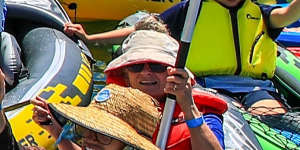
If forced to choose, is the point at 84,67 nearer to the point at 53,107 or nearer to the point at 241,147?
the point at 241,147

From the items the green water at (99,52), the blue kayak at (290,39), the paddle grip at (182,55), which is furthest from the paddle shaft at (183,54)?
the blue kayak at (290,39)

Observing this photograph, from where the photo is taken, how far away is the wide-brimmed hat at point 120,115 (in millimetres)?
1376

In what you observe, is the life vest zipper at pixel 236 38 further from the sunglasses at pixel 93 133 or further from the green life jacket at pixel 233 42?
the sunglasses at pixel 93 133

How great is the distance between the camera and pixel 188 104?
163 centimetres

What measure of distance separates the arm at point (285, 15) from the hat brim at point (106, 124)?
154cm

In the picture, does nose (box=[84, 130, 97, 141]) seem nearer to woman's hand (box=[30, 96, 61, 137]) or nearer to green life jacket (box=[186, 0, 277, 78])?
woman's hand (box=[30, 96, 61, 137])

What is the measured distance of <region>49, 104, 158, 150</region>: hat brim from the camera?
136cm

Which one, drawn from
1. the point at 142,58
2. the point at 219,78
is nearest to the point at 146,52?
the point at 142,58

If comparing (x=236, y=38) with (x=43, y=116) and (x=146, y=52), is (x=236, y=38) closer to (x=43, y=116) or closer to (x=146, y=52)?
(x=146, y=52)

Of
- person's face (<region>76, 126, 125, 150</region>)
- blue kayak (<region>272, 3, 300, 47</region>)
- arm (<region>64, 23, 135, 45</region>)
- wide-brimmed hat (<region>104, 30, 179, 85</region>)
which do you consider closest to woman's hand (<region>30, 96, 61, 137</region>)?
person's face (<region>76, 126, 125, 150</region>)

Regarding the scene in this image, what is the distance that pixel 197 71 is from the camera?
2.92 metres

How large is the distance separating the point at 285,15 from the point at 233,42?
0.89 ft

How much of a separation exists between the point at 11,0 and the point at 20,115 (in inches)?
36.5

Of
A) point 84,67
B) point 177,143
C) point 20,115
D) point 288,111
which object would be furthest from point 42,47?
point 177,143
